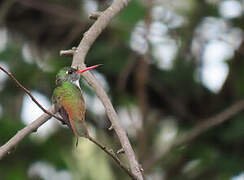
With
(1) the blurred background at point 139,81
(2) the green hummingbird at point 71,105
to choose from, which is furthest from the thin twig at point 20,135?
(1) the blurred background at point 139,81

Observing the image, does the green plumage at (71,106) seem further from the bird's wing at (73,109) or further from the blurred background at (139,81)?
the blurred background at (139,81)

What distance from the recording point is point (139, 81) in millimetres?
3180

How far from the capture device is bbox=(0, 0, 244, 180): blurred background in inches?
125

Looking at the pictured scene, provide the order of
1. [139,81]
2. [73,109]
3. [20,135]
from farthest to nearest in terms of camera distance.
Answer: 1. [139,81]
2. [73,109]
3. [20,135]

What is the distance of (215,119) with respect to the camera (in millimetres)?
3059

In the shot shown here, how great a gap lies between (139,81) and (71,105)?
5.49 feet

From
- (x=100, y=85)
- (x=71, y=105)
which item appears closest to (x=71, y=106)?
(x=71, y=105)

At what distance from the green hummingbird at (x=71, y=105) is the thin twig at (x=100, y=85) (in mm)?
40

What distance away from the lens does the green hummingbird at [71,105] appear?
1.40m

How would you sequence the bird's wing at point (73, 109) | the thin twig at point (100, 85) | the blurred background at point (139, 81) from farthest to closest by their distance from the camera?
the blurred background at point (139, 81) < the bird's wing at point (73, 109) < the thin twig at point (100, 85)

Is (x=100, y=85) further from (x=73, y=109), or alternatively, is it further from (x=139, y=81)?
(x=139, y=81)

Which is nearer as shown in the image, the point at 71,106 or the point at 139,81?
the point at 71,106

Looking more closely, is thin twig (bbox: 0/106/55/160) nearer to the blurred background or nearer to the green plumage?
the green plumage

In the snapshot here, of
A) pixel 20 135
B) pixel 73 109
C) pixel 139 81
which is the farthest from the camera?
pixel 139 81
